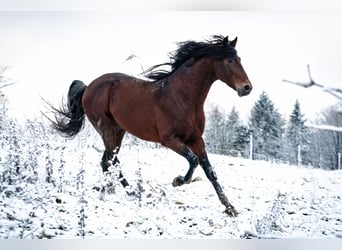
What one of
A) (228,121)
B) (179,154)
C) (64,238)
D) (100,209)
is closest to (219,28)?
(228,121)

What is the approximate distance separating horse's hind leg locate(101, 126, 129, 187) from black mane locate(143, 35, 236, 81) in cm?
56

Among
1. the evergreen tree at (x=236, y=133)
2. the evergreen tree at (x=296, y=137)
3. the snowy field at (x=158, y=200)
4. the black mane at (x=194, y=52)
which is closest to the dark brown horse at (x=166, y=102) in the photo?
the black mane at (x=194, y=52)

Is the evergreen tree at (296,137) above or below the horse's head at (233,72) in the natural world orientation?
below

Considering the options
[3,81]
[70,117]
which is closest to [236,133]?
[70,117]

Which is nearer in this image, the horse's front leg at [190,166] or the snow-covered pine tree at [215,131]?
the horse's front leg at [190,166]

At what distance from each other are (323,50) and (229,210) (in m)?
1.59

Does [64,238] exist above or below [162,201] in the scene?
below

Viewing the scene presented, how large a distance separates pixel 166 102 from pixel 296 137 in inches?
44.8

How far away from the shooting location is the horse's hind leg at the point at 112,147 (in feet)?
10.7

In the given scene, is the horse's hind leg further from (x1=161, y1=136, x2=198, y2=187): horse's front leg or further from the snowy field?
(x1=161, y1=136, x2=198, y2=187): horse's front leg

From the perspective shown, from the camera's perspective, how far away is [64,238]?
316 cm

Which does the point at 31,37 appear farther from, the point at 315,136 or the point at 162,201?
the point at 315,136

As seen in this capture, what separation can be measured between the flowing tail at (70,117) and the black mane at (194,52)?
0.59m

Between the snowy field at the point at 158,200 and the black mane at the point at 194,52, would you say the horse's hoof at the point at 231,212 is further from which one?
the black mane at the point at 194,52
